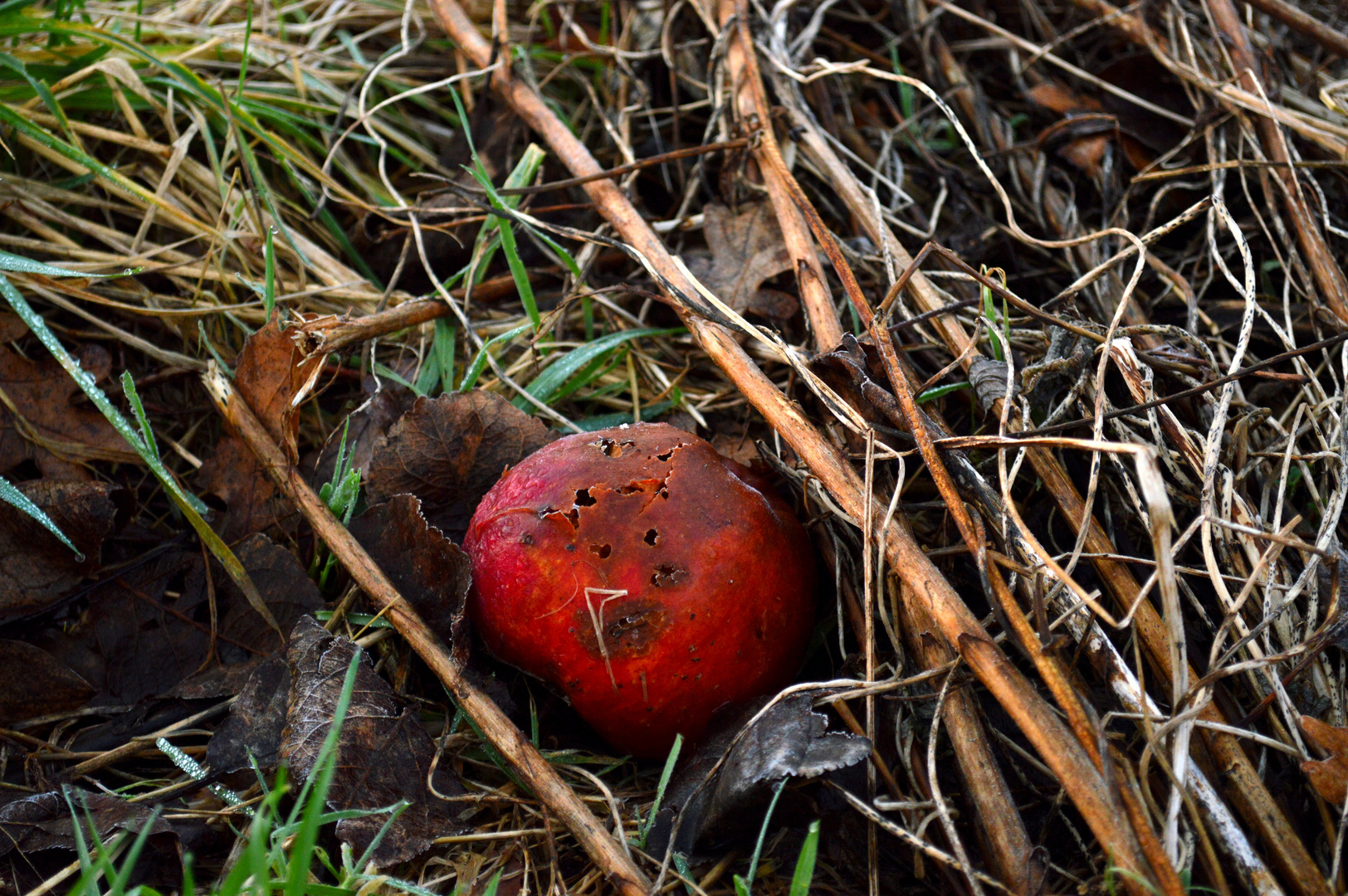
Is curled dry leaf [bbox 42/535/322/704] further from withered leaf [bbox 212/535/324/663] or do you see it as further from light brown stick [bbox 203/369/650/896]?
light brown stick [bbox 203/369/650/896]

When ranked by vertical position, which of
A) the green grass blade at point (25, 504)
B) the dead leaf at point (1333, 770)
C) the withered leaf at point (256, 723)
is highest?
the green grass blade at point (25, 504)

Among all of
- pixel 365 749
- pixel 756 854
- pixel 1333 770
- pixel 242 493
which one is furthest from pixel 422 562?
pixel 1333 770

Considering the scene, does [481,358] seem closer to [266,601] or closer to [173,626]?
[266,601]

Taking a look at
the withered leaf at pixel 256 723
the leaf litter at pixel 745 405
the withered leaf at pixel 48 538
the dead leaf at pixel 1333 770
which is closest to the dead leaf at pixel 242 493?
the leaf litter at pixel 745 405

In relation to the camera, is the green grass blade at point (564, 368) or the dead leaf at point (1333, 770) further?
the green grass blade at point (564, 368)

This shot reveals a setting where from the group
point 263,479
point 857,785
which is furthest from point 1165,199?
point 263,479

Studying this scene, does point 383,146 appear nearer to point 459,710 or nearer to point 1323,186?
point 459,710

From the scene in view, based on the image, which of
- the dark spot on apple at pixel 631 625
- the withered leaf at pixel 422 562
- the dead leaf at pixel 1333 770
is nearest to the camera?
the dead leaf at pixel 1333 770

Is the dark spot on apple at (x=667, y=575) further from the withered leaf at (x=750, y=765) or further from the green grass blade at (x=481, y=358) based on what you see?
the green grass blade at (x=481, y=358)
